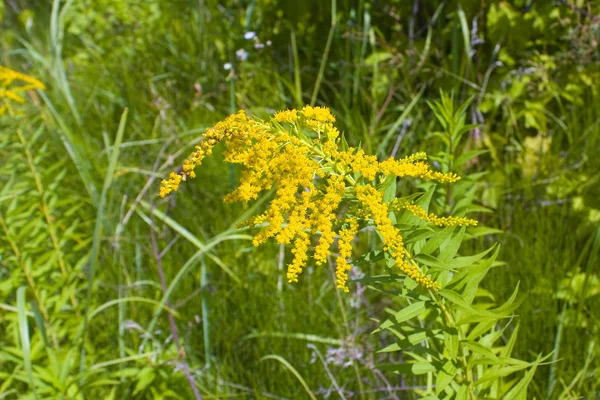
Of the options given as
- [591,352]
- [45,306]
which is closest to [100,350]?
[45,306]

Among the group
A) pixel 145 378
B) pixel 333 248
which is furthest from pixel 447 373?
pixel 333 248

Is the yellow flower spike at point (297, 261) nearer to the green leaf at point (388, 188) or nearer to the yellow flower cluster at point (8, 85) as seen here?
the green leaf at point (388, 188)

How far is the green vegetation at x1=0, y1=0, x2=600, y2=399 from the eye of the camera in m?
1.73

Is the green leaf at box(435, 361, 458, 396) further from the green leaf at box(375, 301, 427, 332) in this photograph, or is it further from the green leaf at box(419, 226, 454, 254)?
the green leaf at box(419, 226, 454, 254)

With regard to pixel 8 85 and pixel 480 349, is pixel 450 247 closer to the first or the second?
pixel 480 349

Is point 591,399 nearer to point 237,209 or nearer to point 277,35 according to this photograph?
point 237,209

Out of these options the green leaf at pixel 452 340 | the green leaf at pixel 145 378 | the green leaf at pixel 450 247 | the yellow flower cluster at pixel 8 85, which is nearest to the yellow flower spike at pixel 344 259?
the green leaf at pixel 450 247

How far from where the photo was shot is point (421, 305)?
1.24 metres

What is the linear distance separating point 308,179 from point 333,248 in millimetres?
1566

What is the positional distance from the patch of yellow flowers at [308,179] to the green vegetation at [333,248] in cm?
10

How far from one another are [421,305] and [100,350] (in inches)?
57.4

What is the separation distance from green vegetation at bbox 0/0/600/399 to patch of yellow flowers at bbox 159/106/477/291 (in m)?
0.10

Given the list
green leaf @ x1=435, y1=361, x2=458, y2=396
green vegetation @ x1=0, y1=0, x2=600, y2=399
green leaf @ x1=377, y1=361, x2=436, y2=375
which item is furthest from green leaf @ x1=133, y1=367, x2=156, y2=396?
green leaf @ x1=435, y1=361, x2=458, y2=396

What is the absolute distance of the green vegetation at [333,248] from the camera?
173 centimetres
